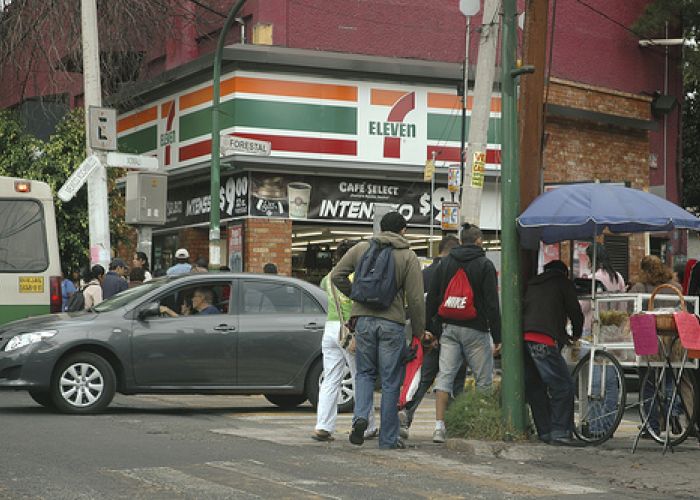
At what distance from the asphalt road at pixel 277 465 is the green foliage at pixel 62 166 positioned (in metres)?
15.0

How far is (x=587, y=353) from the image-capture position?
1109 cm

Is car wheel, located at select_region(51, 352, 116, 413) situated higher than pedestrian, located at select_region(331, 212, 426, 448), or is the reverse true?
pedestrian, located at select_region(331, 212, 426, 448)

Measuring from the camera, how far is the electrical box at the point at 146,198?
1920 centimetres

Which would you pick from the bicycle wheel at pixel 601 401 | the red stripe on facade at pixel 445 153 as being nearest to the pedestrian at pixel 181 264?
the red stripe on facade at pixel 445 153

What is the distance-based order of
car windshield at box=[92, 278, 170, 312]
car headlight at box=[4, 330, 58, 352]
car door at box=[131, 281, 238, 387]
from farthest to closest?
car windshield at box=[92, 278, 170, 312], car door at box=[131, 281, 238, 387], car headlight at box=[4, 330, 58, 352]

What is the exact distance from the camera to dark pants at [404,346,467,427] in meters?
11.5

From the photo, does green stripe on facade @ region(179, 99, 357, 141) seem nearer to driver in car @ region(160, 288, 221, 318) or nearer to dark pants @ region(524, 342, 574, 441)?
driver in car @ region(160, 288, 221, 318)

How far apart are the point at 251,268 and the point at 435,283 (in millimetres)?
13803

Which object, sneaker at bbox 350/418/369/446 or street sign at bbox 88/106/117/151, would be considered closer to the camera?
sneaker at bbox 350/418/369/446

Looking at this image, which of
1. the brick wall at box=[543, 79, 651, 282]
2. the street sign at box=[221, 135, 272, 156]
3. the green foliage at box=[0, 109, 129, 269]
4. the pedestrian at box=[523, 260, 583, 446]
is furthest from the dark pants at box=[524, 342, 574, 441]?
the green foliage at box=[0, 109, 129, 269]

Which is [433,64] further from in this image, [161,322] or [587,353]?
[587,353]

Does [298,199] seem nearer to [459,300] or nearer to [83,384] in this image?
[83,384]

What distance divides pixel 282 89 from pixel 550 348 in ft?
49.8

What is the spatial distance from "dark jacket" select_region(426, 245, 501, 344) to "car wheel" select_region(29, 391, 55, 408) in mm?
4566
